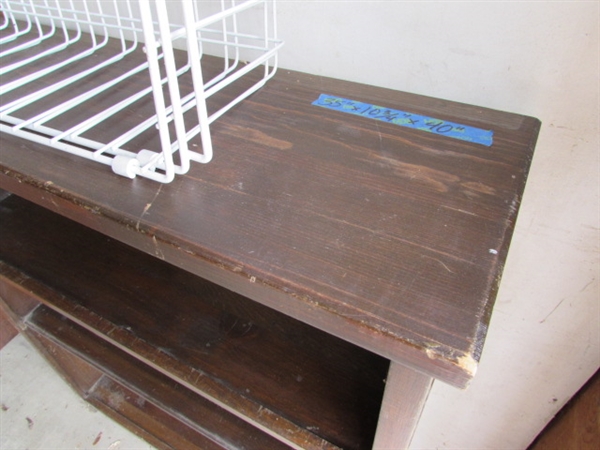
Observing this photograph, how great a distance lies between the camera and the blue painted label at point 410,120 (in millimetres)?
499

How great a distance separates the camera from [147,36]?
1.14 feet

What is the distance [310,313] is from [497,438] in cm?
88

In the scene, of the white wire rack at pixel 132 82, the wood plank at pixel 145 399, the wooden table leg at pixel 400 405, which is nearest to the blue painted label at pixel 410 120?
the white wire rack at pixel 132 82

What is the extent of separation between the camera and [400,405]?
0.39 m

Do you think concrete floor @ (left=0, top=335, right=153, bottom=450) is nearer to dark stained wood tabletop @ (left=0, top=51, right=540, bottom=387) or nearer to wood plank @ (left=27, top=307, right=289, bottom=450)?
wood plank @ (left=27, top=307, right=289, bottom=450)

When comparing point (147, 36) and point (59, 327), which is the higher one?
point (147, 36)

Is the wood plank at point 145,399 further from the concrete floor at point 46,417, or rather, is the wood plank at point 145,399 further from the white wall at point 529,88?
the white wall at point 529,88

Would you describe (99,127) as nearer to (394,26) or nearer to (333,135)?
(333,135)

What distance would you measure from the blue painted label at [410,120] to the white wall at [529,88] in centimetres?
8

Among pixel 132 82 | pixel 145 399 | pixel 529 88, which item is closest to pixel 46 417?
pixel 145 399

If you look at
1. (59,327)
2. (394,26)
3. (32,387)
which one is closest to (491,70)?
(394,26)

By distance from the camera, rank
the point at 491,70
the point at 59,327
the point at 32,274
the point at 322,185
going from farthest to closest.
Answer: the point at 59,327
the point at 32,274
the point at 491,70
the point at 322,185

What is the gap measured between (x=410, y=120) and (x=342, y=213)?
0.68 feet

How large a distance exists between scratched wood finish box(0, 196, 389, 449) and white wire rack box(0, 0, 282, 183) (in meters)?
0.30
